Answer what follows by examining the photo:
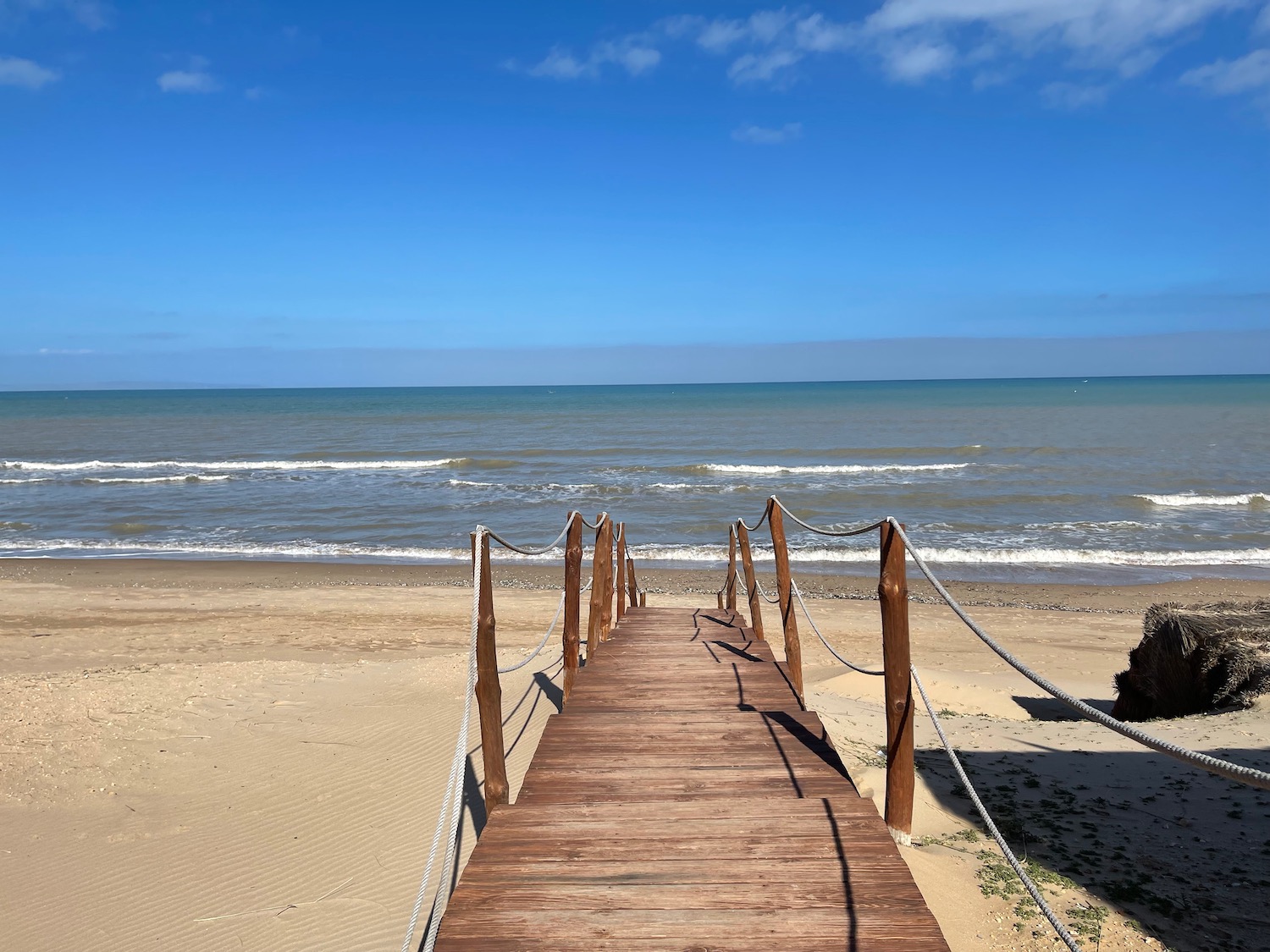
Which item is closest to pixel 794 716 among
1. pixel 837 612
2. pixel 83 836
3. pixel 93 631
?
pixel 83 836

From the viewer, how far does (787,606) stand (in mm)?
6184

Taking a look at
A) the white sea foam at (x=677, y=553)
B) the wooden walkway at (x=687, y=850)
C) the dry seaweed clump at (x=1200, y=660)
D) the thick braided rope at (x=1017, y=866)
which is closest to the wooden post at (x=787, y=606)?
the wooden walkway at (x=687, y=850)

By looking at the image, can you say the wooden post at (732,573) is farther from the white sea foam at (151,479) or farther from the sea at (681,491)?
the white sea foam at (151,479)

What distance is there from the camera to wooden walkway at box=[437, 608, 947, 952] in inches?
105

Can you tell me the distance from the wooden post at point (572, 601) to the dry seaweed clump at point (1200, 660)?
19.5 ft

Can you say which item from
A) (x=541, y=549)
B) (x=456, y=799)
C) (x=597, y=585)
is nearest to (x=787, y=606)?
(x=597, y=585)

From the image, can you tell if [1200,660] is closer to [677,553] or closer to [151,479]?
[677,553]

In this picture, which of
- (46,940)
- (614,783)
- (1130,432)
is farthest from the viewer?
(1130,432)

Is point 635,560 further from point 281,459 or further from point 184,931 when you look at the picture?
point 281,459

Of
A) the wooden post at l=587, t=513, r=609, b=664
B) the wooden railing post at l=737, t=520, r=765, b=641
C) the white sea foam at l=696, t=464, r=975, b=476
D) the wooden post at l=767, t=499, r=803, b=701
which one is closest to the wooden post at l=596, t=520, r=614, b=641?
the wooden post at l=587, t=513, r=609, b=664

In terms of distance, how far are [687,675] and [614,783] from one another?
2.26m

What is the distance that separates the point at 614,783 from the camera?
3953 millimetres

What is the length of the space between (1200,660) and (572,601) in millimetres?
6099

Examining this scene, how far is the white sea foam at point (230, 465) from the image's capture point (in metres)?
33.4
